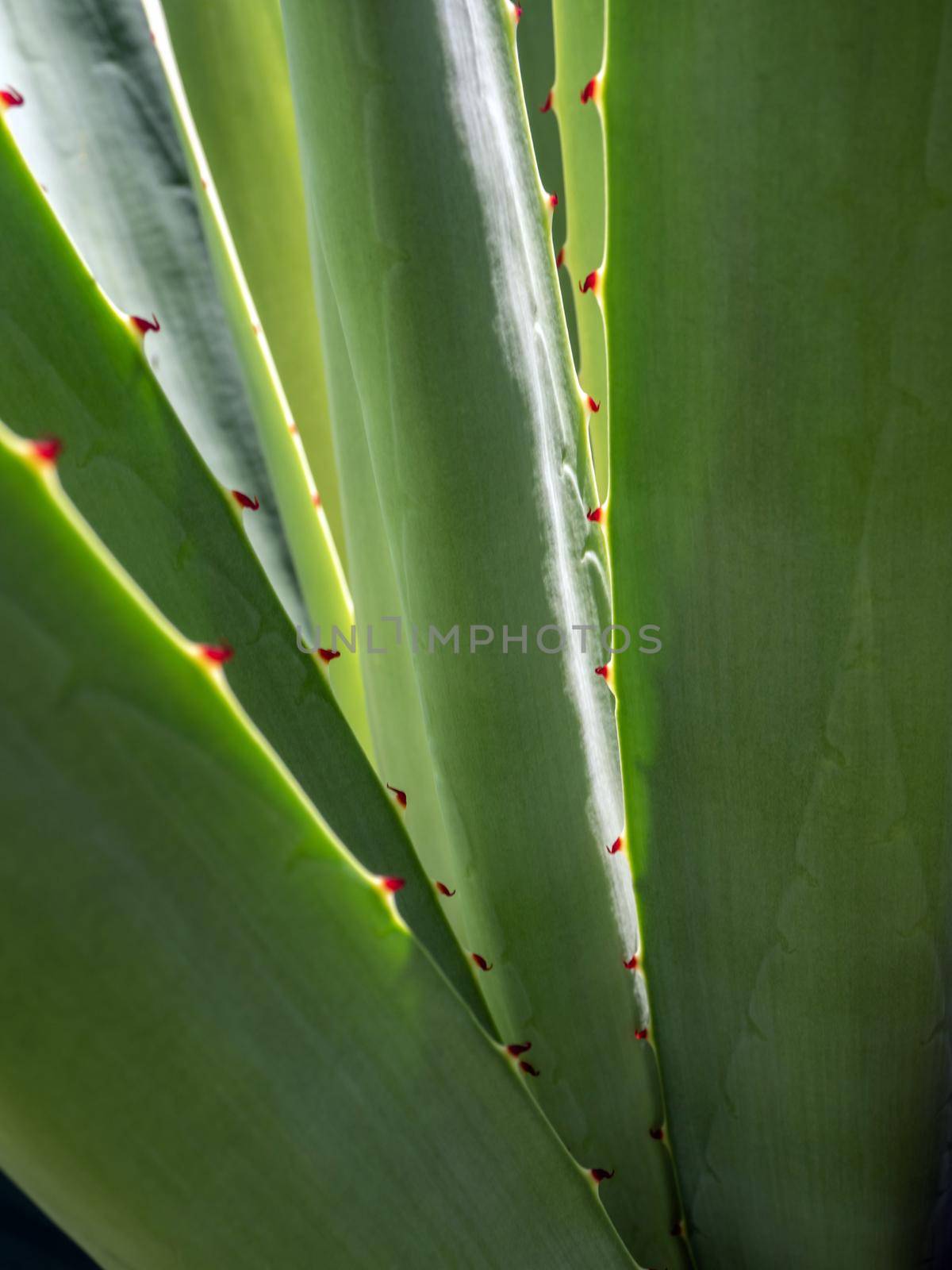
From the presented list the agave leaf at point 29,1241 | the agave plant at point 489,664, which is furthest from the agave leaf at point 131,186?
the agave leaf at point 29,1241

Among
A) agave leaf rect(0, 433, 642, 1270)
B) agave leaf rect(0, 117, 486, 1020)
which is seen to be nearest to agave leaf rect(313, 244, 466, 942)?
agave leaf rect(0, 117, 486, 1020)

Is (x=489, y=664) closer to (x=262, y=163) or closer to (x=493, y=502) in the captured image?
(x=493, y=502)

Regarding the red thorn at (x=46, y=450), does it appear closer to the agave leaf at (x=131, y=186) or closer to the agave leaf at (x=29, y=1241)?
the agave leaf at (x=131, y=186)

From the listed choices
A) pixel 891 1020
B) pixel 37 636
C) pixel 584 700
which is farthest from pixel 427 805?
pixel 37 636

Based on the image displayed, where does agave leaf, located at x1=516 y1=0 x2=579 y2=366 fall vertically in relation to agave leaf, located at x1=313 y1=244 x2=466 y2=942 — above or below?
above

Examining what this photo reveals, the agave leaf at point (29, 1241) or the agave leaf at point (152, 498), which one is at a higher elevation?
the agave leaf at point (152, 498)

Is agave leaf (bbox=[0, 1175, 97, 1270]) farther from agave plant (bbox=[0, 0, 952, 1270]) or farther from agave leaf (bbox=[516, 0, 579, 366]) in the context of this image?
agave leaf (bbox=[516, 0, 579, 366])

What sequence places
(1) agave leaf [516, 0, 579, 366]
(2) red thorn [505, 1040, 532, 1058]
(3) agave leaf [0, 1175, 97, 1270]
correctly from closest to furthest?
1. (2) red thorn [505, 1040, 532, 1058]
2. (3) agave leaf [0, 1175, 97, 1270]
3. (1) agave leaf [516, 0, 579, 366]
